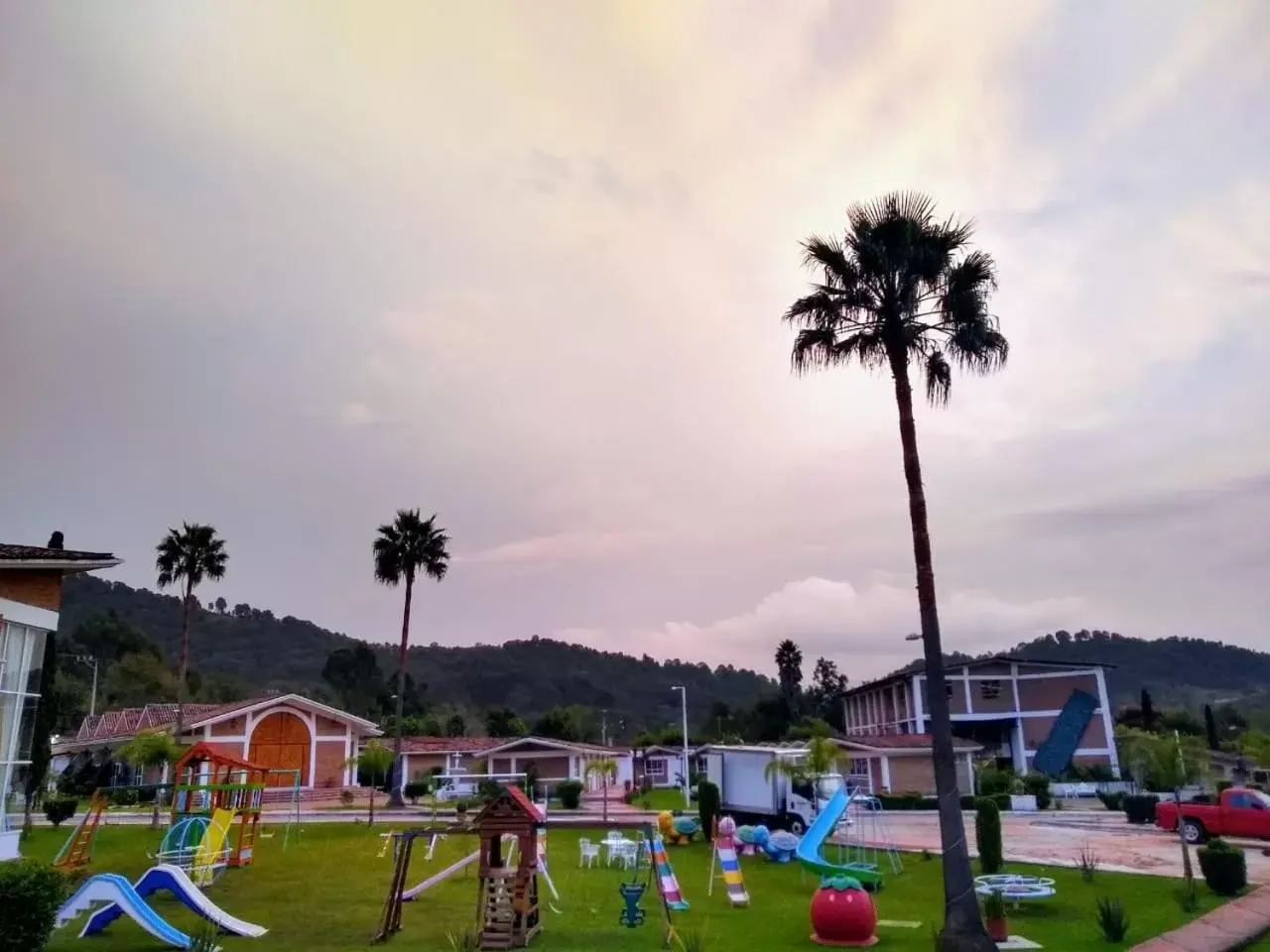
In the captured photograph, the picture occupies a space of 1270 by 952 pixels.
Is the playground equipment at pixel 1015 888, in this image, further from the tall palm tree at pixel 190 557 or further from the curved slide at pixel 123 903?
the tall palm tree at pixel 190 557

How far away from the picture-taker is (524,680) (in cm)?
18462

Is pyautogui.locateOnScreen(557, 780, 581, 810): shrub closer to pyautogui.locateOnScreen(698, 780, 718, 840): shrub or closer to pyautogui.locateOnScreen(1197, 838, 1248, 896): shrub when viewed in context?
pyautogui.locateOnScreen(698, 780, 718, 840): shrub

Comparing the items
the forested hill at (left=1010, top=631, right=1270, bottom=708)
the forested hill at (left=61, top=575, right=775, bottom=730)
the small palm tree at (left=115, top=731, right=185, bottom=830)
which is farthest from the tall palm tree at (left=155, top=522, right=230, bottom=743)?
the forested hill at (left=1010, top=631, right=1270, bottom=708)

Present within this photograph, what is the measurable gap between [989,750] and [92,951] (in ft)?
220

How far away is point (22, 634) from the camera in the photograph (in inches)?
775

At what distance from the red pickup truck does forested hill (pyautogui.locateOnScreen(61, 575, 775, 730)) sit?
390 feet

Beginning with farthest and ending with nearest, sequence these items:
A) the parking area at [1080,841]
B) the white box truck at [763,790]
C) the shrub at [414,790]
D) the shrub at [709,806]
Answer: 1. the shrub at [414,790]
2. the white box truck at [763,790]
3. the shrub at [709,806]
4. the parking area at [1080,841]

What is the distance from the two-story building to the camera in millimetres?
67188

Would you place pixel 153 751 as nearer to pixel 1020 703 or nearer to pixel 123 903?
pixel 123 903

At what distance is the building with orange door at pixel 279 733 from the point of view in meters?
57.5

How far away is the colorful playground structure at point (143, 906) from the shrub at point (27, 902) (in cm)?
252

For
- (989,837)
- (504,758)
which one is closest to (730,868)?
(989,837)

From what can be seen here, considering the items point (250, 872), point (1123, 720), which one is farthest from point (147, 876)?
point (1123, 720)

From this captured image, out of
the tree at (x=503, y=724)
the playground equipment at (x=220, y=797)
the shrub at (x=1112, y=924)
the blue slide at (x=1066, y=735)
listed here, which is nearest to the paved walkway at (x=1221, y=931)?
the shrub at (x=1112, y=924)
